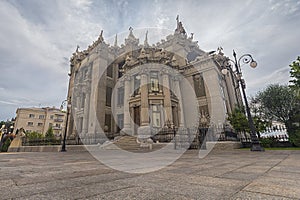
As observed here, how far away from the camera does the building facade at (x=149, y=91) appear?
69.5 feet

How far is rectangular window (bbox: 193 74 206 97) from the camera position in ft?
76.8

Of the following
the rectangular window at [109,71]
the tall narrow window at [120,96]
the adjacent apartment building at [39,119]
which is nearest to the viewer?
the tall narrow window at [120,96]

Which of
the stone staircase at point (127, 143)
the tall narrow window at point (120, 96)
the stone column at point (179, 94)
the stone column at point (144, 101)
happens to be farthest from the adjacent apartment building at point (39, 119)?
the stone column at point (179, 94)

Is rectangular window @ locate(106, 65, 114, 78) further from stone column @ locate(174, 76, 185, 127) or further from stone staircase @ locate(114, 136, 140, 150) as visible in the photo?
stone staircase @ locate(114, 136, 140, 150)

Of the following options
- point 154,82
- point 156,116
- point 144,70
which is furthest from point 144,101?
point 144,70

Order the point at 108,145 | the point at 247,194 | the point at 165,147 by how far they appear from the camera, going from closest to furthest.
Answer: the point at 247,194 < the point at 165,147 < the point at 108,145

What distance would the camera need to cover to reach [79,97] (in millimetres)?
27703

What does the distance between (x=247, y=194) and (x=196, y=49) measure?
111ft

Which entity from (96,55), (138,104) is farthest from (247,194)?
(96,55)

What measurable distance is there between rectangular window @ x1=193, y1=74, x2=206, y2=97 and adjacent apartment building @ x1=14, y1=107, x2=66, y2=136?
46059mm

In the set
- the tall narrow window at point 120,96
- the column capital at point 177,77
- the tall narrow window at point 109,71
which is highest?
the tall narrow window at point 109,71

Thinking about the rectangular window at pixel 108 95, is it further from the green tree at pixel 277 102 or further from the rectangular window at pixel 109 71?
the green tree at pixel 277 102

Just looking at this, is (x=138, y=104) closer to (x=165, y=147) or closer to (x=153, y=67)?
(x=153, y=67)

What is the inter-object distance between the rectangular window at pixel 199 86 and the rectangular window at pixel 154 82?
6021 millimetres
